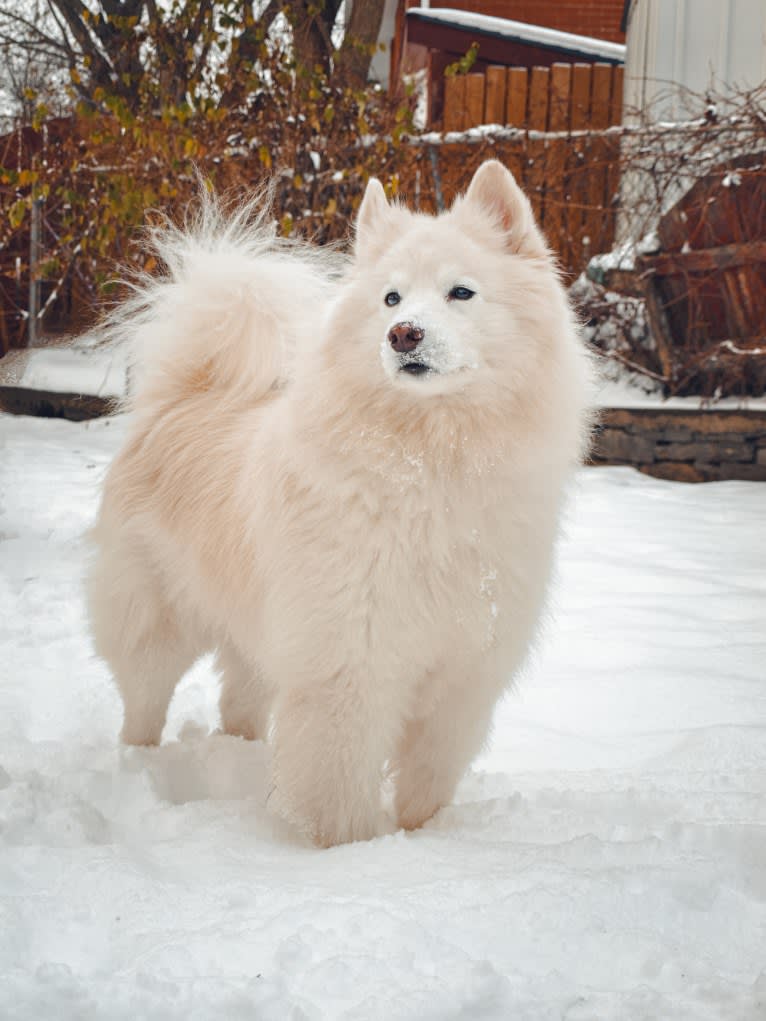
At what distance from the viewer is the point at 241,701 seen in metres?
3.02

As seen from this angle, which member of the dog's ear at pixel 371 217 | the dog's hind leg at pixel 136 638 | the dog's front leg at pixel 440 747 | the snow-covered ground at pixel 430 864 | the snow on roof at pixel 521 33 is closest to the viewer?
the snow-covered ground at pixel 430 864

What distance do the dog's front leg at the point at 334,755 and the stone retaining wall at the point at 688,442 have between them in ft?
16.2

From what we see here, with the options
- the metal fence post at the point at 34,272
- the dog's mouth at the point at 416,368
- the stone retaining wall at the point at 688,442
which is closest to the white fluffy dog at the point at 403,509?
the dog's mouth at the point at 416,368

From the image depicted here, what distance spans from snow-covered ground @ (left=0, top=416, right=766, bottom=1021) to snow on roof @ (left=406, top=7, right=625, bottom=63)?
1022 centimetres

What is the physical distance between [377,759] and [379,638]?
302 mm

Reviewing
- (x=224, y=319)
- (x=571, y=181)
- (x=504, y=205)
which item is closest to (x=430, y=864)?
(x=504, y=205)

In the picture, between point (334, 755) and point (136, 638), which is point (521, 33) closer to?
point (136, 638)

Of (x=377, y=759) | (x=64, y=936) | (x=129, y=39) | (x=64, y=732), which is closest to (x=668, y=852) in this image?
(x=377, y=759)

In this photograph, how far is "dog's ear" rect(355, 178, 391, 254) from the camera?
2.49 metres

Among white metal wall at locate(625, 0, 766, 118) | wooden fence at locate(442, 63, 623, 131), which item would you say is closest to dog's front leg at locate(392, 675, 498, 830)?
white metal wall at locate(625, 0, 766, 118)

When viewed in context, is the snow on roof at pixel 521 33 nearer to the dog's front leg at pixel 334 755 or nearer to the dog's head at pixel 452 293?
the dog's head at pixel 452 293

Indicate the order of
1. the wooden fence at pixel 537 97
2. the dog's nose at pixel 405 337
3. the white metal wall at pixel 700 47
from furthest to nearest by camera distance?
the wooden fence at pixel 537 97, the white metal wall at pixel 700 47, the dog's nose at pixel 405 337

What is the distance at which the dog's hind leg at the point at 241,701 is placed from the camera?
3008 mm

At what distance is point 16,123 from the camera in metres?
11.4
